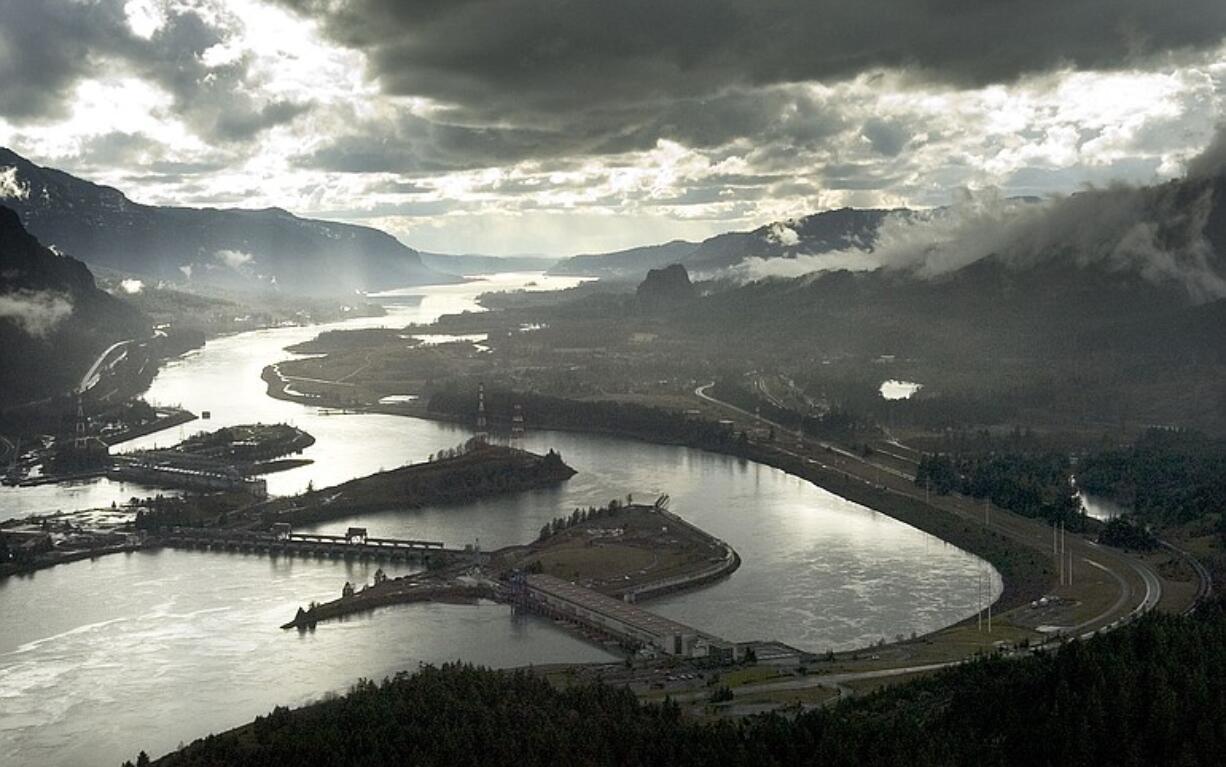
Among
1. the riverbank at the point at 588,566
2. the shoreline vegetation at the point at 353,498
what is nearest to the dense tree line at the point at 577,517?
the riverbank at the point at 588,566

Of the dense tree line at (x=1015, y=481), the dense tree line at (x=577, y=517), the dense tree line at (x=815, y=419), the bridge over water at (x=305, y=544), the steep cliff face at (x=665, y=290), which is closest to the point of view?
the bridge over water at (x=305, y=544)

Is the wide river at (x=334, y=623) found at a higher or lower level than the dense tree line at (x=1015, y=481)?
lower

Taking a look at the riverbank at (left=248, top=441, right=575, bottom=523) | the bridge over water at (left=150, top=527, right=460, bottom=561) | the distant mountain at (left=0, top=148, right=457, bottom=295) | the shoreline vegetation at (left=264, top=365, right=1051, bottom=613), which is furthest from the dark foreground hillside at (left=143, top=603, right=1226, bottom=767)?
the distant mountain at (left=0, top=148, right=457, bottom=295)

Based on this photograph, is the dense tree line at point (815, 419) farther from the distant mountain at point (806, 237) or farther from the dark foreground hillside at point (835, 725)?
the distant mountain at point (806, 237)

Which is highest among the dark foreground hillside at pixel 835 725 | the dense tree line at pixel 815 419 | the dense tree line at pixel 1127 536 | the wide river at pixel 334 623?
the dense tree line at pixel 815 419

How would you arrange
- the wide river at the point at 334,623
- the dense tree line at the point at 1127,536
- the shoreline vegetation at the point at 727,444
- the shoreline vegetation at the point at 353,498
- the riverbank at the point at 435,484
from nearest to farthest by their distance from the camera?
the wide river at the point at 334,623 < the shoreline vegetation at the point at 727,444 < the dense tree line at the point at 1127,536 < the shoreline vegetation at the point at 353,498 < the riverbank at the point at 435,484

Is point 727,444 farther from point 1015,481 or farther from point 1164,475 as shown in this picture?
point 1164,475

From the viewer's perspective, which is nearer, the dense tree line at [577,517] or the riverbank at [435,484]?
the dense tree line at [577,517]
